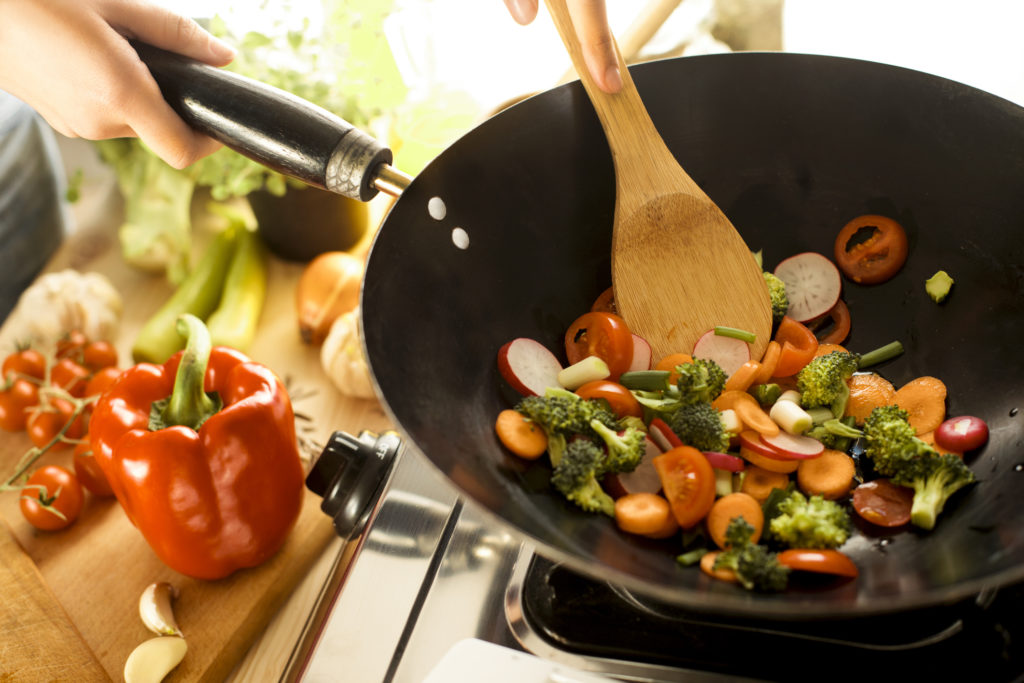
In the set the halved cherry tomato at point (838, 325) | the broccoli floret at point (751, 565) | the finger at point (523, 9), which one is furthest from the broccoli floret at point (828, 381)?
the finger at point (523, 9)

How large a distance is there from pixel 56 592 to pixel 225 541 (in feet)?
1.15

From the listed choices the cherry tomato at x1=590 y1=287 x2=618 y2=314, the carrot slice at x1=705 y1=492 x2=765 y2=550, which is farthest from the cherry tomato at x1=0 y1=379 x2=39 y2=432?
the carrot slice at x1=705 y1=492 x2=765 y2=550

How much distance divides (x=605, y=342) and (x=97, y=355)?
3.91ft

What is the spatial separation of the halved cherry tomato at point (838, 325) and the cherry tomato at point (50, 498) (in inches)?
55.4

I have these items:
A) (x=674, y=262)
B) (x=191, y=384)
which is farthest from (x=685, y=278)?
(x=191, y=384)

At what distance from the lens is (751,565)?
0.83 metres

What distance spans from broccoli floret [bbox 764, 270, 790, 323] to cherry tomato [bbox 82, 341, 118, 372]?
1.42 metres

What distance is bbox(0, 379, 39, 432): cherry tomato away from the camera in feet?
5.16

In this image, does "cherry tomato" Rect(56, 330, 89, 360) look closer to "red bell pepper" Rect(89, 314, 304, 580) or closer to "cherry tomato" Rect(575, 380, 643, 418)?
"red bell pepper" Rect(89, 314, 304, 580)

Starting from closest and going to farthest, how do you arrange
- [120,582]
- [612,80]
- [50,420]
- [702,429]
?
[702,429]
[612,80]
[120,582]
[50,420]

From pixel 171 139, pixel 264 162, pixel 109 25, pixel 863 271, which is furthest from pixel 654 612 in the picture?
pixel 109 25

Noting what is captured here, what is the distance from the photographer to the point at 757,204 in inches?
53.1

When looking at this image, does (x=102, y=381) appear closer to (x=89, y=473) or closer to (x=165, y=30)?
(x=89, y=473)

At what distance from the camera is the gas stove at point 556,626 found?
900 millimetres
